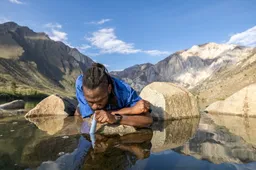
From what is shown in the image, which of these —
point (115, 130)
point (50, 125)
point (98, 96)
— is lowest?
point (50, 125)

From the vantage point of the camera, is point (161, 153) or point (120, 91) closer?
point (161, 153)

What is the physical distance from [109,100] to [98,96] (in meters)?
0.77

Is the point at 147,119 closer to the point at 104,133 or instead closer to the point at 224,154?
the point at 104,133

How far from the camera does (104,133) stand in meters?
6.43

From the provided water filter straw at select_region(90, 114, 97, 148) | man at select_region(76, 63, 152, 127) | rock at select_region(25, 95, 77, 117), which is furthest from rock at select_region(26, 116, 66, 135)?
rock at select_region(25, 95, 77, 117)

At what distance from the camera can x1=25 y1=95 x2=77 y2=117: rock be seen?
44.3 ft

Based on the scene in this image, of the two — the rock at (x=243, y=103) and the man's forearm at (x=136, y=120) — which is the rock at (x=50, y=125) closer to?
the man's forearm at (x=136, y=120)

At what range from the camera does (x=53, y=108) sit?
1384 centimetres

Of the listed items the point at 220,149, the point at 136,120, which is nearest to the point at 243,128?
the point at 220,149

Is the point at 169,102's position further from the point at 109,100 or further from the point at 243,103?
the point at 109,100

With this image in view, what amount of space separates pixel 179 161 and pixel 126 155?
3.11 feet

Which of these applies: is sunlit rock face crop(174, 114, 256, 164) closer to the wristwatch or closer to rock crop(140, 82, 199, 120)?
the wristwatch

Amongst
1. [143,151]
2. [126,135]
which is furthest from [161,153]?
[126,135]

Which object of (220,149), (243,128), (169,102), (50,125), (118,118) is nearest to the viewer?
(220,149)
